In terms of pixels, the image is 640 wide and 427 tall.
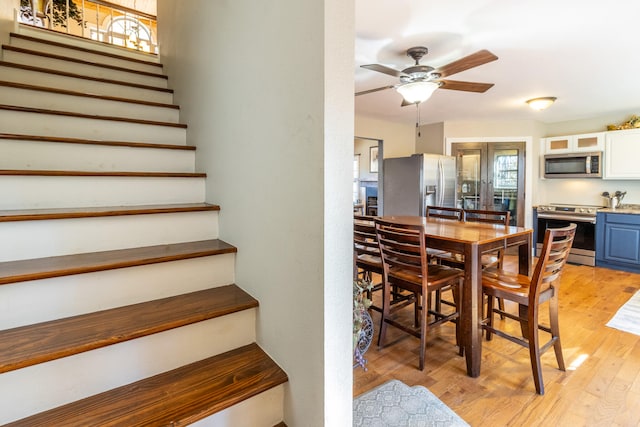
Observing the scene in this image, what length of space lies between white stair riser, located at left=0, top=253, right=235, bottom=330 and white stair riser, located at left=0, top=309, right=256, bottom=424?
0.25 m

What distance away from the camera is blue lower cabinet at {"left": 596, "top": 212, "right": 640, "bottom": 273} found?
14.2ft

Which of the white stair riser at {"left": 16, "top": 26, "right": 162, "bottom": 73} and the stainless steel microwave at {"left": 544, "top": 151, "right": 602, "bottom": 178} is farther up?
the white stair riser at {"left": 16, "top": 26, "right": 162, "bottom": 73}

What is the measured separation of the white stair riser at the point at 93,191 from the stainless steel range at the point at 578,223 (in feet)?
17.9

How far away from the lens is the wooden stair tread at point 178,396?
0.95 metres

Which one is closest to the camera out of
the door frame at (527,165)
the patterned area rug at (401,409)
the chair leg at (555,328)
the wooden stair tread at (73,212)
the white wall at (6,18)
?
the wooden stair tread at (73,212)

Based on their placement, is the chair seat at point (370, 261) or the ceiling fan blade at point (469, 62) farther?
the chair seat at point (370, 261)

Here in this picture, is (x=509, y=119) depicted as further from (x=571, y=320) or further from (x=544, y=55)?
(x=571, y=320)

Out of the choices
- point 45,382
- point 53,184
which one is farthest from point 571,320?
point 53,184

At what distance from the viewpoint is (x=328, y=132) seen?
919 mm

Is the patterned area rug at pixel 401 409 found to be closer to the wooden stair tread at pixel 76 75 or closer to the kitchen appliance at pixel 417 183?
the wooden stair tread at pixel 76 75

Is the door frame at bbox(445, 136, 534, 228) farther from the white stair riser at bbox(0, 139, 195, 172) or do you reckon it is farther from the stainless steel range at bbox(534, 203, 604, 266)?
the white stair riser at bbox(0, 139, 195, 172)

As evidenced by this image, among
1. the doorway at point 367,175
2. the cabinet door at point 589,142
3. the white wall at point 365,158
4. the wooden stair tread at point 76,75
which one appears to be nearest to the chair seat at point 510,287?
the wooden stair tread at point 76,75

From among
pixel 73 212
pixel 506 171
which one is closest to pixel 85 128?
pixel 73 212

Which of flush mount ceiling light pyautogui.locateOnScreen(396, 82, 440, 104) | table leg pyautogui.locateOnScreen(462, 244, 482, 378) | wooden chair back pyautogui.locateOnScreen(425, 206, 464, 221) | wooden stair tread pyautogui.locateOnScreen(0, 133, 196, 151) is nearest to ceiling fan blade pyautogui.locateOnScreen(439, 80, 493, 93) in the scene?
flush mount ceiling light pyautogui.locateOnScreen(396, 82, 440, 104)
